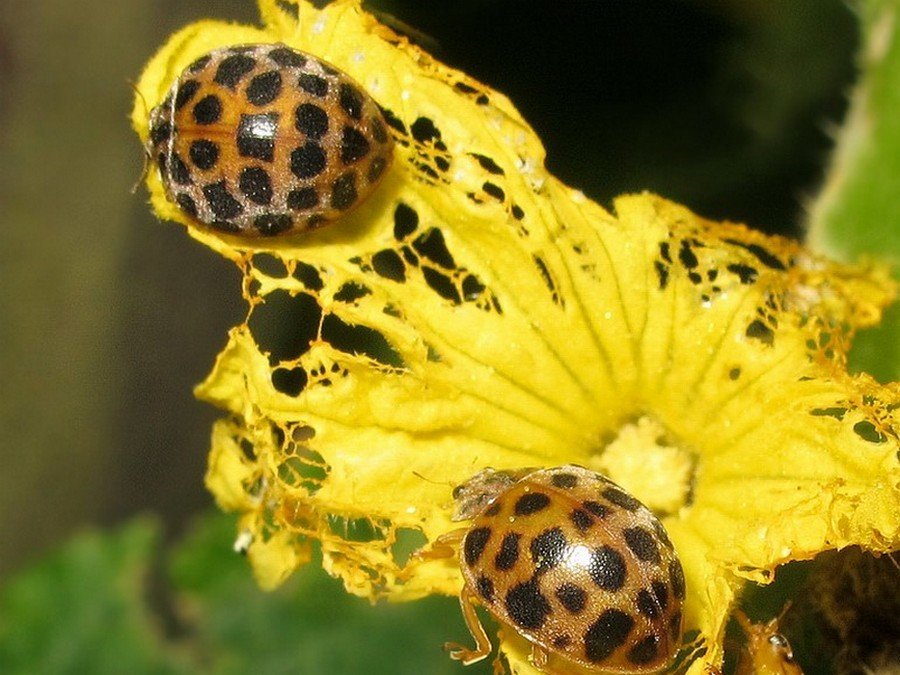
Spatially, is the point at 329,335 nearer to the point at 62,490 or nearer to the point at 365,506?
the point at 365,506

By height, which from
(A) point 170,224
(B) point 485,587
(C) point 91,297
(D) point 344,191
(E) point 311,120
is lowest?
(C) point 91,297

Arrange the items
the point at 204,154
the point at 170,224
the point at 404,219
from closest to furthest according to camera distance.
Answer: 1. the point at 204,154
2. the point at 404,219
3. the point at 170,224

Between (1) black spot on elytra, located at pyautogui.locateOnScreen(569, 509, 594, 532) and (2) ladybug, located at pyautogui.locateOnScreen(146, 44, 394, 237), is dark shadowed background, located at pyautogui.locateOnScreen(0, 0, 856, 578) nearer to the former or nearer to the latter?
(2) ladybug, located at pyautogui.locateOnScreen(146, 44, 394, 237)

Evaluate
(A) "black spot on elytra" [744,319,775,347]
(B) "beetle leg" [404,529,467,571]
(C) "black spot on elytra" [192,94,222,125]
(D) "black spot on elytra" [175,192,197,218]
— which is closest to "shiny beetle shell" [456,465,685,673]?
(B) "beetle leg" [404,529,467,571]

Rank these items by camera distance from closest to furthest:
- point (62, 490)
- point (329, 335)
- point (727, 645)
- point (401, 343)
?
point (727, 645)
point (401, 343)
point (329, 335)
point (62, 490)

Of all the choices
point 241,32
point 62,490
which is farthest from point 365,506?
point 62,490

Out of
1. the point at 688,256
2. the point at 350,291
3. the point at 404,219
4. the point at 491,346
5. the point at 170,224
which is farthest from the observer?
the point at 170,224

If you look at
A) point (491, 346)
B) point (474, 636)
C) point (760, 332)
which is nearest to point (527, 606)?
point (474, 636)

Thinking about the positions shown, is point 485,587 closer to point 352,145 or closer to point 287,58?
point 352,145
